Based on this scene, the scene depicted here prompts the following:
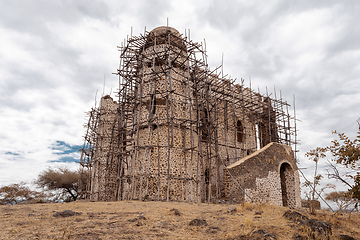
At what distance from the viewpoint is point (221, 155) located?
1891 cm

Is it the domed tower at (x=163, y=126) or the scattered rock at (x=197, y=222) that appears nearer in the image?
the scattered rock at (x=197, y=222)

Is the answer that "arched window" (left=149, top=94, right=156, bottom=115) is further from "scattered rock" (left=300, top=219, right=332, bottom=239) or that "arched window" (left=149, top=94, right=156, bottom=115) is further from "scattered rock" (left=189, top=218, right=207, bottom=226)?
"scattered rock" (left=300, top=219, right=332, bottom=239)

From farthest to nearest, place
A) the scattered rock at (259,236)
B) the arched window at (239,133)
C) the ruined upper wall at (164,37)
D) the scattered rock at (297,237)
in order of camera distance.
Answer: the arched window at (239,133)
the ruined upper wall at (164,37)
the scattered rock at (297,237)
the scattered rock at (259,236)

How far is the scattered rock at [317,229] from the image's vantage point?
6.22 m

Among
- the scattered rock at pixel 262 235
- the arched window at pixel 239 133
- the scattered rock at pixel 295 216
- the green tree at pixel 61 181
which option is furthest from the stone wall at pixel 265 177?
the green tree at pixel 61 181

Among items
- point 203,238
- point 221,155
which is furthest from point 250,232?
point 221,155

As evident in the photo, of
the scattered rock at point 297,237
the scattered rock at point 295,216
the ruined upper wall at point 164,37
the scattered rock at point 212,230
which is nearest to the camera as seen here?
the scattered rock at point 297,237

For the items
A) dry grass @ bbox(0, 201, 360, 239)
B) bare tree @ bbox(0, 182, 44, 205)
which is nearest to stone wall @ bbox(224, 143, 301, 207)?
dry grass @ bbox(0, 201, 360, 239)

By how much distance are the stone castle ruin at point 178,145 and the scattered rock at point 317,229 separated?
6023 mm

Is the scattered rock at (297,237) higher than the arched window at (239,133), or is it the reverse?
the arched window at (239,133)

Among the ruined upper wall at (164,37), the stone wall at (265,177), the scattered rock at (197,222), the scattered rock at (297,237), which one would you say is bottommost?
the scattered rock at (297,237)

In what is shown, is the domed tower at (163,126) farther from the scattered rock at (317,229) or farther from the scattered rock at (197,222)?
the scattered rock at (317,229)

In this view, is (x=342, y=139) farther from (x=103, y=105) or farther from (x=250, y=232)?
(x=103, y=105)

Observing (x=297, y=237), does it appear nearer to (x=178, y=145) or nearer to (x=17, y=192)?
(x=178, y=145)
